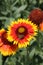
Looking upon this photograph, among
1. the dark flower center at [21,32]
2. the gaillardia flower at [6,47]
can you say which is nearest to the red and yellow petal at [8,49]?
the gaillardia flower at [6,47]

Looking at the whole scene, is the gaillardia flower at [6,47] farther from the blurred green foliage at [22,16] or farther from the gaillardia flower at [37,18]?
the gaillardia flower at [37,18]

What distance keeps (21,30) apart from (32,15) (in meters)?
0.13

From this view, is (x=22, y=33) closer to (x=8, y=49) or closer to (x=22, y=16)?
(x=8, y=49)

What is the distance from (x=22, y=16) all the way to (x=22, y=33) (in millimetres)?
1116

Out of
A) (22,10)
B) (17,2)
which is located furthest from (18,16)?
(17,2)

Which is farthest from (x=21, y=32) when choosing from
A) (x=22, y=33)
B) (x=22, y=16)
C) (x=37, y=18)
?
(x=22, y=16)

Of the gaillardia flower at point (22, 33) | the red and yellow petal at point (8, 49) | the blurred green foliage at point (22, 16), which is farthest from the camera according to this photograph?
the blurred green foliage at point (22, 16)

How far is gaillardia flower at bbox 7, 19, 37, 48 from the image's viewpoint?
1.62m

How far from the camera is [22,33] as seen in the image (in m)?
1.66

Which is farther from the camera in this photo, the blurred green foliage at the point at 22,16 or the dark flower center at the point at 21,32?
the blurred green foliage at the point at 22,16

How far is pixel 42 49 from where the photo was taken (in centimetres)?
201

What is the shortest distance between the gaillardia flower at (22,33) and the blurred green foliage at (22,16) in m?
0.18

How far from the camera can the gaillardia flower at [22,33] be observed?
162cm

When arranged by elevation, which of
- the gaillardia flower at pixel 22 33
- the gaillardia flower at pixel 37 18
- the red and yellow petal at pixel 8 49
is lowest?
the red and yellow petal at pixel 8 49
